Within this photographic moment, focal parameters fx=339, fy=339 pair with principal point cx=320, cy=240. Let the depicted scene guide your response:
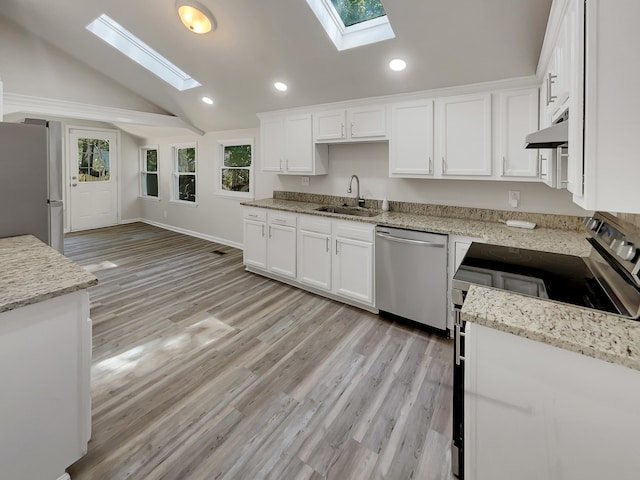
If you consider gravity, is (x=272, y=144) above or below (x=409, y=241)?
above

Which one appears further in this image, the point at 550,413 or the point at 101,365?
the point at 101,365

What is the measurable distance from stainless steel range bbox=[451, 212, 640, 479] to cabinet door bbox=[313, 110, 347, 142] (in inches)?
89.6

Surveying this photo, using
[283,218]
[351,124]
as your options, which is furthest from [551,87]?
[283,218]

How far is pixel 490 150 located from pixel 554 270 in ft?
4.91

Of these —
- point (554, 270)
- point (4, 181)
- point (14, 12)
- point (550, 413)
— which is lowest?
point (550, 413)

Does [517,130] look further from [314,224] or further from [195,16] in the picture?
[195,16]

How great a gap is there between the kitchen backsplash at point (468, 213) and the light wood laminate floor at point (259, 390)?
121 centimetres

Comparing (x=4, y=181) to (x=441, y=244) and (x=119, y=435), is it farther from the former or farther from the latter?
(x=441, y=244)

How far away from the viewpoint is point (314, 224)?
3738mm

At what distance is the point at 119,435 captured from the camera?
1.83m

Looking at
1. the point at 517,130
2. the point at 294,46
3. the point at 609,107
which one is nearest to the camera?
the point at 609,107

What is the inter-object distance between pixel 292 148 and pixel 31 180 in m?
2.65

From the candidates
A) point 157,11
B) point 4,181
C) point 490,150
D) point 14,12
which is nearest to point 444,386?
point 490,150

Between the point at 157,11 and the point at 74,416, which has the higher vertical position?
the point at 157,11
